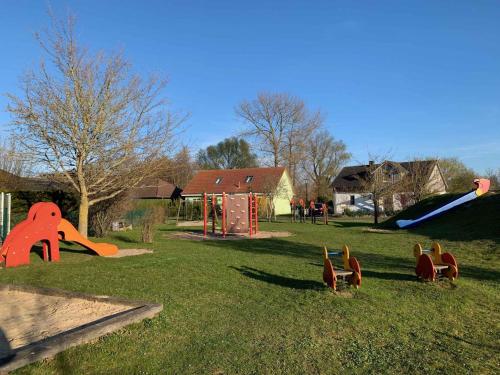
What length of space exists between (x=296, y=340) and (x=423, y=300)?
277 cm

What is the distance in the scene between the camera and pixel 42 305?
6262 mm

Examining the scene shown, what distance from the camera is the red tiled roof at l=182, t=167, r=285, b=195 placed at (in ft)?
158

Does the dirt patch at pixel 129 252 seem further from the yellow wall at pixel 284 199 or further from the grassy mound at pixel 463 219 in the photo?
the yellow wall at pixel 284 199

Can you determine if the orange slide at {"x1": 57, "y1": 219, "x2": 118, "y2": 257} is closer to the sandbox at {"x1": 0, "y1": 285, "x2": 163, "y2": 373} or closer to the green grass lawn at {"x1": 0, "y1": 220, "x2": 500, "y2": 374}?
the green grass lawn at {"x1": 0, "y1": 220, "x2": 500, "y2": 374}

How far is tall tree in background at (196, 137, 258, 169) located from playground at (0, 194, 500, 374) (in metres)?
54.1

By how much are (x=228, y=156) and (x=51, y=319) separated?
62.2 metres

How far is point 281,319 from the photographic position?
5426 mm

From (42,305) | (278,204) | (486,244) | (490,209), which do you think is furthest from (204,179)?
(42,305)

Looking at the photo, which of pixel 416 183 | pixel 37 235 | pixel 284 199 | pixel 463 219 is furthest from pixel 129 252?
pixel 284 199

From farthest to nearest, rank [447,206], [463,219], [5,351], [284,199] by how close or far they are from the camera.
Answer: [284,199], [447,206], [463,219], [5,351]

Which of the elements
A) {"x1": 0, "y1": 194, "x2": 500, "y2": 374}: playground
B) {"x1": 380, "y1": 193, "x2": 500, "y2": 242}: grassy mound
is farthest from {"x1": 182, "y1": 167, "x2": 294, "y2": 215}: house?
{"x1": 0, "y1": 194, "x2": 500, "y2": 374}: playground

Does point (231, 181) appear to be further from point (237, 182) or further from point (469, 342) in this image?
point (469, 342)

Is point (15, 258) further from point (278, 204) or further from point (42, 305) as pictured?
point (278, 204)

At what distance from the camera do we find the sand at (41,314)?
495 centimetres
